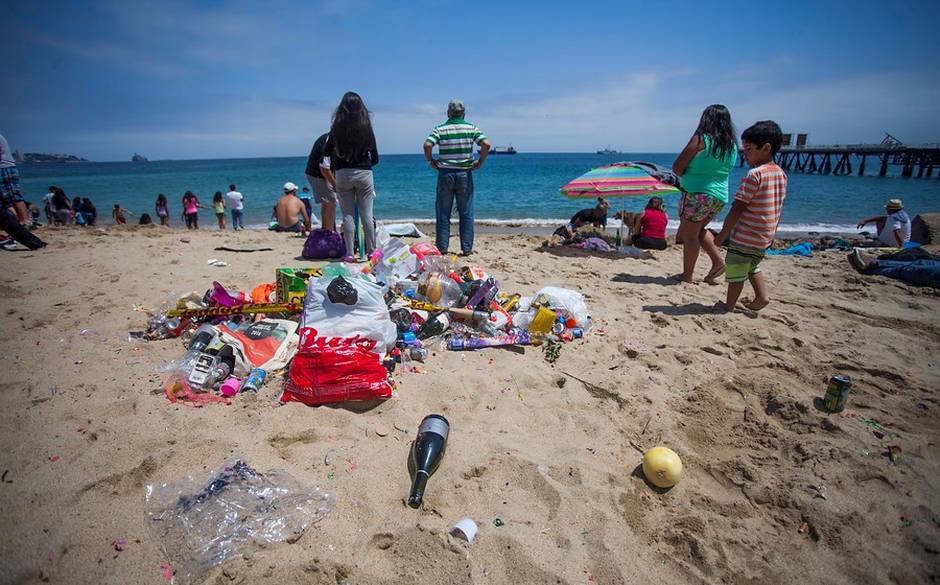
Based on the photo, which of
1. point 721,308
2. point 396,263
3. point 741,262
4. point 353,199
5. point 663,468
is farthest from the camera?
point 353,199

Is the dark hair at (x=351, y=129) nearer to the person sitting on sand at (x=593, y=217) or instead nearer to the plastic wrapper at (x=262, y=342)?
the plastic wrapper at (x=262, y=342)

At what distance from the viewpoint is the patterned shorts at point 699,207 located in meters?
4.65

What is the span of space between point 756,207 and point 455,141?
3537mm

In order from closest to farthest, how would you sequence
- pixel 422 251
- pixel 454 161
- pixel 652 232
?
pixel 422 251
pixel 454 161
pixel 652 232

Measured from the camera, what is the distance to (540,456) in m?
2.27

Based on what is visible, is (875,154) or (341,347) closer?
(341,347)

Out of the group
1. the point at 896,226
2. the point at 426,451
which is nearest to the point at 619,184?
the point at 426,451

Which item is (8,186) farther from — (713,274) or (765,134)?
(713,274)

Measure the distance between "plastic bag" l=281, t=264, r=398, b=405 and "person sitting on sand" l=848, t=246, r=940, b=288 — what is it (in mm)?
6229

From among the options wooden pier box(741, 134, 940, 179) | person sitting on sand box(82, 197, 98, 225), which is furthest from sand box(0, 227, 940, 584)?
wooden pier box(741, 134, 940, 179)

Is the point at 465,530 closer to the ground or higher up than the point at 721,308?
closer to the ground

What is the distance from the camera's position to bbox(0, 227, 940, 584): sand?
1690 millimetres

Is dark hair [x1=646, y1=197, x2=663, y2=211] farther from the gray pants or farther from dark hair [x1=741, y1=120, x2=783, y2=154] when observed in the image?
the gray pants

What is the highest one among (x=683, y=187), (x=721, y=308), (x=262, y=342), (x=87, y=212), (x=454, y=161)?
(x=454, y=161)
